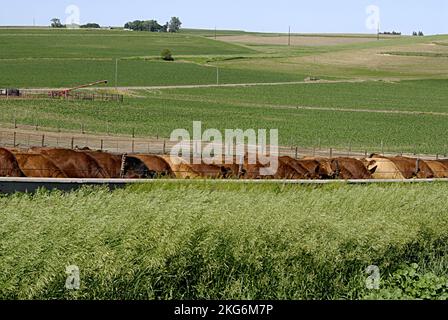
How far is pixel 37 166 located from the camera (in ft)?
78.3

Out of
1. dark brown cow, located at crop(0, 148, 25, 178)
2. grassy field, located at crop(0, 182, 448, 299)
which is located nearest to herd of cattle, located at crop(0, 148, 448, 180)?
dark brown cow, located at crop(0, 148, 25, 178)

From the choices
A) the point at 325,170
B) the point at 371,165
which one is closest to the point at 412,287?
the point at 325,170

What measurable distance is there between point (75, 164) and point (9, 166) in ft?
6.76

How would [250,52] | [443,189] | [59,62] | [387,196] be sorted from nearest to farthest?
[387,196]
[443,189]
[59,62]
[250,52]

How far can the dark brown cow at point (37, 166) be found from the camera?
2359 centimetres

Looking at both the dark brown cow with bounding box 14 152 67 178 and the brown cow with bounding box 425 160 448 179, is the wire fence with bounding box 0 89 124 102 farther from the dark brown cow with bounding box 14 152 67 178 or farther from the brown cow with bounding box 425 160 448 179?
the dark brown cow with bounding box 14 152 67 178

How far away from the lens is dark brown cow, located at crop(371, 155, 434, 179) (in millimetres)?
29922

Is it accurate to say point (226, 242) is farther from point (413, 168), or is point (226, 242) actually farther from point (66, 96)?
point (66, 96)

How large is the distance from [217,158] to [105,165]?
4.50 meters

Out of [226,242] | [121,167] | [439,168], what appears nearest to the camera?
[226,242]

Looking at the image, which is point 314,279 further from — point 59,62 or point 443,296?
point 59,62

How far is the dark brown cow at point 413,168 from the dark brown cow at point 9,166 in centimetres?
1381
